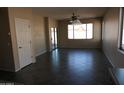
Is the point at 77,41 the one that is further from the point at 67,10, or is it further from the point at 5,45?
the point at 5,45

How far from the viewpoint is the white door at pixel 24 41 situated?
14.8 ft

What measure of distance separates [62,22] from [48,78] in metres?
7.51

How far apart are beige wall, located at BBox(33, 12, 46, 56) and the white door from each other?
168cm

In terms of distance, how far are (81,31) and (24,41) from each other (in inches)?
251

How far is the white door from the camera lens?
4516 millimetres

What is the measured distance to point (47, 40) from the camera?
848 cm

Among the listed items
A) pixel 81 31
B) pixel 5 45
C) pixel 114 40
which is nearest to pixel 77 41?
pixel 81 31

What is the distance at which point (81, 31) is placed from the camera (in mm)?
10305

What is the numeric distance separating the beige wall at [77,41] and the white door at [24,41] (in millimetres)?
5562

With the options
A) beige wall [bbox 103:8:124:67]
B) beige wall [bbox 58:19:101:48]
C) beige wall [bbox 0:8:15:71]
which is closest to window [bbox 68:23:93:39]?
beige wall [bbox 58:19:101:48]

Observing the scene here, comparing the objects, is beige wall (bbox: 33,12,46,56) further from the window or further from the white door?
the window
